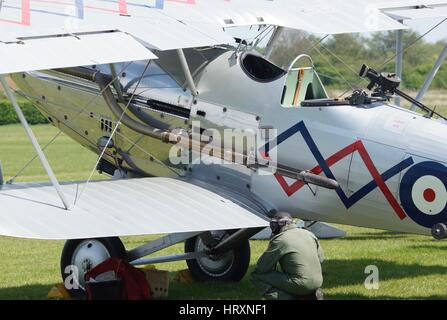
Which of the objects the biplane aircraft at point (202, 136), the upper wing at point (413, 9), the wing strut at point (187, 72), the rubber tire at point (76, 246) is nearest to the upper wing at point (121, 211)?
the biplane aircraft at point (202, 136)

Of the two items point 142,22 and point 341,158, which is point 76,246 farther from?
point 341,158

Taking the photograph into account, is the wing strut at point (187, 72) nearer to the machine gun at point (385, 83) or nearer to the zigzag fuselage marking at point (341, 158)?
the zigzag fuselage marking at point (341, 158)

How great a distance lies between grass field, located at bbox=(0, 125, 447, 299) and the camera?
393 inches

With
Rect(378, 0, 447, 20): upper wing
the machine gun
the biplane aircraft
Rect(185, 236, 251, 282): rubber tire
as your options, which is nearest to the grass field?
Rect(185, 236, 251, 282): rubber tire

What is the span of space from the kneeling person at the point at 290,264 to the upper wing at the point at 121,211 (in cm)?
70

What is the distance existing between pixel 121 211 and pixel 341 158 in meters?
2.20

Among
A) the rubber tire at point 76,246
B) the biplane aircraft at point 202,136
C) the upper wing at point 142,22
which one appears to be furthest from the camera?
the rubber tire at point 76,246

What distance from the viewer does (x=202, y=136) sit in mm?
9820

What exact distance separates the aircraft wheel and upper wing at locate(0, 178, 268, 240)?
4.25ft

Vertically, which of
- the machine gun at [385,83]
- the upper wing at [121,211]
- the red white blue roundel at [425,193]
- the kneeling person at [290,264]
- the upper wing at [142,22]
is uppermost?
the upper wing at [142,22]

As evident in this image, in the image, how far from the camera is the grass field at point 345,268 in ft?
32.7

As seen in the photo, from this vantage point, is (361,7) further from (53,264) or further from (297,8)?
(53,264)

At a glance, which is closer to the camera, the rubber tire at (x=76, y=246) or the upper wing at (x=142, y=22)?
the upper wing at (x=142, y=22)

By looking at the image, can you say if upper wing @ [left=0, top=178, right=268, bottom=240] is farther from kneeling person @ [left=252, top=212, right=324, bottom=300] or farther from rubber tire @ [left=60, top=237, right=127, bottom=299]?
kneeling person @ [left=252, top=212, right=324, bottom=300]
